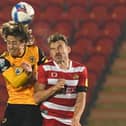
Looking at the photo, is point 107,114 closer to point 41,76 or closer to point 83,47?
point 83,47

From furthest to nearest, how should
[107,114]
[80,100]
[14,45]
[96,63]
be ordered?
[96,63] → [107,114] → [14,45] → [80,100]

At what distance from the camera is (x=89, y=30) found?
403 inches

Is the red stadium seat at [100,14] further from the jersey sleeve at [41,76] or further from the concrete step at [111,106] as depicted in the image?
the jersey sleeve at [41,76]

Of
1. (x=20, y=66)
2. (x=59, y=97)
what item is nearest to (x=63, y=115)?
(x=59, y=97)

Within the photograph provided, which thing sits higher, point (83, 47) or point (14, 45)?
point (14, 45)

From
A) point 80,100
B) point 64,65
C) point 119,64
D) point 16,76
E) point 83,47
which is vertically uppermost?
point 64,65

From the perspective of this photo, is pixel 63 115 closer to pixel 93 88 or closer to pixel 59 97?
pixel 59 97

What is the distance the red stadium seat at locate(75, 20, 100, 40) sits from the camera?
10102mm

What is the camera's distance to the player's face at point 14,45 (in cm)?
516

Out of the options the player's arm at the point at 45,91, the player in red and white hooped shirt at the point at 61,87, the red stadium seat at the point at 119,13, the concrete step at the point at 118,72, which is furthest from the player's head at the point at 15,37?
the red stadium seat at the point at 119,13

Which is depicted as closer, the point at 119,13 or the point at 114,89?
the point at 114,89

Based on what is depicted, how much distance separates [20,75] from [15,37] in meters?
0.30

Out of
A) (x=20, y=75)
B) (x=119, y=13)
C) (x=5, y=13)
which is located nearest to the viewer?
(x=20, y=75)

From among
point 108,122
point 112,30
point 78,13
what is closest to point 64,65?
point 108,122
